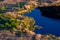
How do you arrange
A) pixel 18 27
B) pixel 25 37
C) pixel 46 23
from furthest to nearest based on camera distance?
pixel 46 23, pixel 18 27, pixel 25 37

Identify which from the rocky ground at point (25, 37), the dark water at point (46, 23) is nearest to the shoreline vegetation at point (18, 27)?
the rocky ground at point (25, 37)

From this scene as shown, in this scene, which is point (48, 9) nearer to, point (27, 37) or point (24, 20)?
point (24, 20)

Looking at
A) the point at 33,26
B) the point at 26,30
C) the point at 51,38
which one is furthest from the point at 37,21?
the point at 51,38

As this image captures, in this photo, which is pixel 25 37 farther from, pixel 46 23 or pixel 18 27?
pixel 46 23

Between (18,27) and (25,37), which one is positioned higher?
(18,27)

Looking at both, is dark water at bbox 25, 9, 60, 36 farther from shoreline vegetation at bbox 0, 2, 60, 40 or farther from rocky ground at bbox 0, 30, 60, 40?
rocky ground at bbox 0, 30, 60, 40

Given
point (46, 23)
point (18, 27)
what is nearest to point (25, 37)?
point (18, 27)
